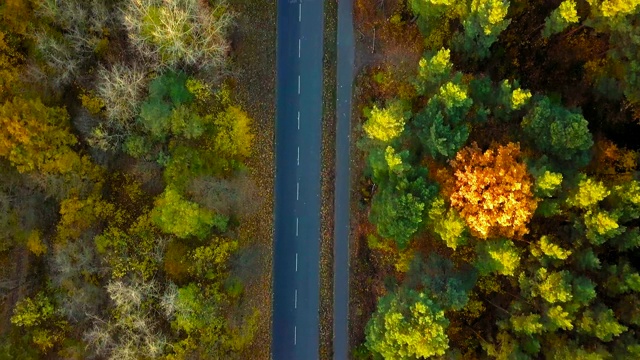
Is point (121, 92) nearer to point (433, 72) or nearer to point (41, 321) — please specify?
point (41, 321)

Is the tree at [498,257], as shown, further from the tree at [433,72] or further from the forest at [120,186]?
the forest at [120,186]

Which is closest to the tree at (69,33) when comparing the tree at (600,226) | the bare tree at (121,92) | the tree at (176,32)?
the tree at (176,32)

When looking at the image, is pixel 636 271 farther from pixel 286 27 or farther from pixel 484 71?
pixel 286 27

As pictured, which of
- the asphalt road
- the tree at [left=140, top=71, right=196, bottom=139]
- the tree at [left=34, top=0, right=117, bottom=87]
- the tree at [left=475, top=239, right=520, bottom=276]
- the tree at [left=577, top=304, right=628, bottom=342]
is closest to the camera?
the tree at [left=577, top=304, right=628, bottom=342]

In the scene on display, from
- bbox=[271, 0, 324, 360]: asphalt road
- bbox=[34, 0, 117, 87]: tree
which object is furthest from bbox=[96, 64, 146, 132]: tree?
bbox=[271, 0, 324, 360]: asphalt road

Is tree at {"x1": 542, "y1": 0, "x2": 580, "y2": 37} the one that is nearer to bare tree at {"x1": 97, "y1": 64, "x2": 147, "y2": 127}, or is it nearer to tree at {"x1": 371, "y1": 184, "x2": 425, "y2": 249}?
tree at {"x1": 371, "y1": 184, "x2": 425, "y2": 249}

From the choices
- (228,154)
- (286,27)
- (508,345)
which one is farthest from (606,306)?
(286,27)
